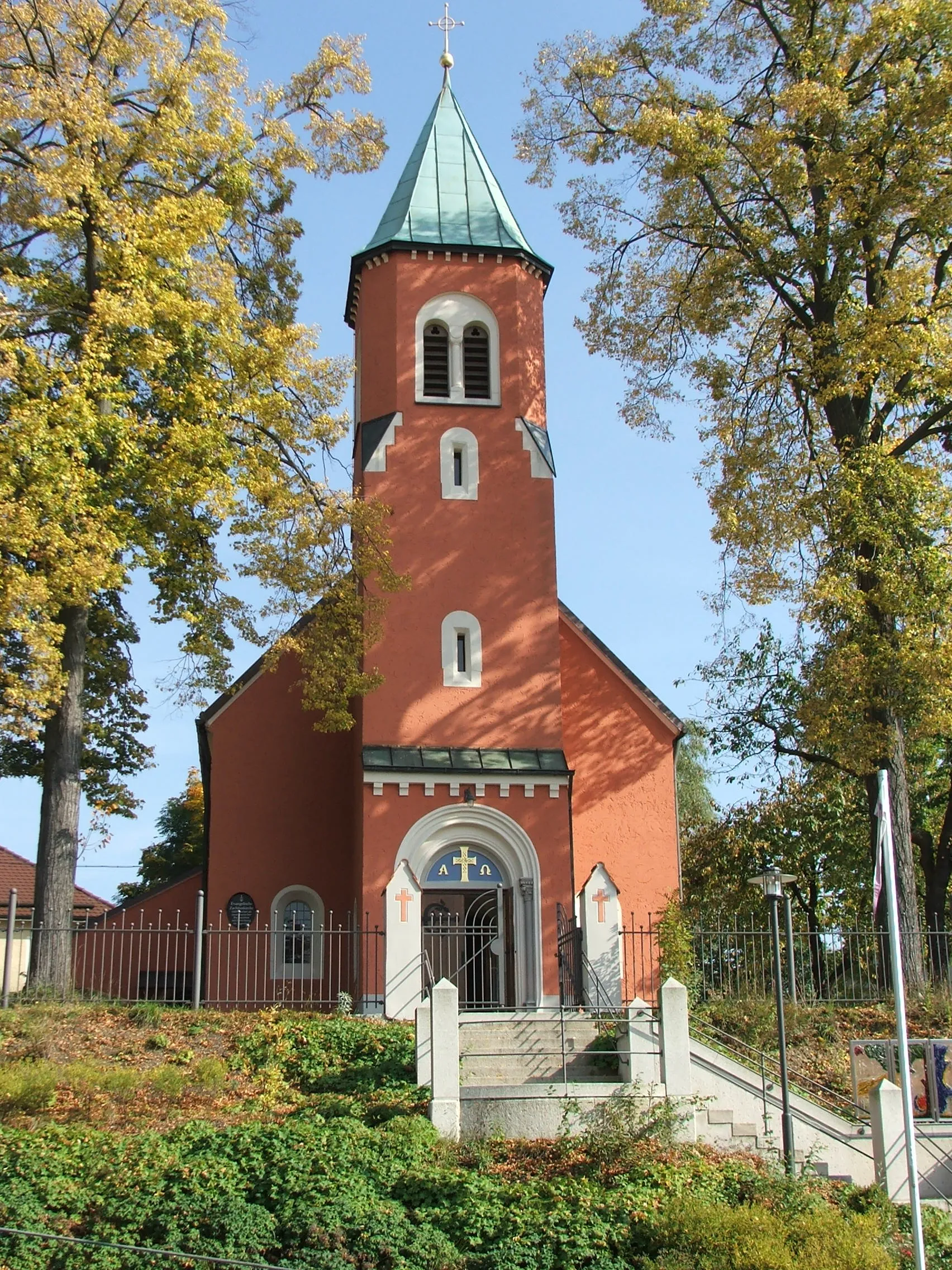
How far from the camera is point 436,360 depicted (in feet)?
80.0

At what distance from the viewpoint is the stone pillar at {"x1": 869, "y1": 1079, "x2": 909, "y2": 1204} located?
47.3ft

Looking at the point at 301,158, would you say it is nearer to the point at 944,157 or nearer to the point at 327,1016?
the point at 944,157

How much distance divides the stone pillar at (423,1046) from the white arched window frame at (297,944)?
22.0ft

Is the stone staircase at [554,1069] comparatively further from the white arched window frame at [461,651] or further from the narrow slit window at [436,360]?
the narrow slit window at [436,360]

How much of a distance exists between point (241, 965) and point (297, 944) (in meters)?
0.94

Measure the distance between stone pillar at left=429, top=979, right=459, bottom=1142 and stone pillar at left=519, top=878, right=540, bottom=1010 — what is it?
585cm

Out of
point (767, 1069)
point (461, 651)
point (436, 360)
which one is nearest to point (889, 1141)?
point (767, 1069)

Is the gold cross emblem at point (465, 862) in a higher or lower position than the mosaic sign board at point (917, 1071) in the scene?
higher

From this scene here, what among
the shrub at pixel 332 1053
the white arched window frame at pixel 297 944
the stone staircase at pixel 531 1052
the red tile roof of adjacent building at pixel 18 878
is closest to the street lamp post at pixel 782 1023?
the stone staircase at pixel 531 1052

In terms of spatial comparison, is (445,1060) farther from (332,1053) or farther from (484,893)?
→ (484,893)

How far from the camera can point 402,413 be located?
23.8 metres

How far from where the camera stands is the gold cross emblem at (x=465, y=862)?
860 inches

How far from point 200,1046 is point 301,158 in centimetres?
1325

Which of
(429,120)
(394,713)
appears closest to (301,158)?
(429,120)
